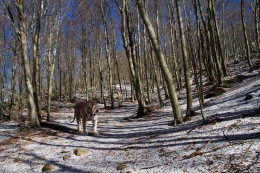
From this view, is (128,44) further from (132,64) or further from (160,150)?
(160,150)

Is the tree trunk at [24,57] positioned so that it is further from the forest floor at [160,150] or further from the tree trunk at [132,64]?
the tree trunk at [132,64]

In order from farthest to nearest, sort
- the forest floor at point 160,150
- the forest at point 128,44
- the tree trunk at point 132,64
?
the tree trunk at point 132,64 → the forest at point 128,44 → the forest floor at point 160,150

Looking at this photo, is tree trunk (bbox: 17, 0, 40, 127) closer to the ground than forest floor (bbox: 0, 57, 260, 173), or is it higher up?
higher up

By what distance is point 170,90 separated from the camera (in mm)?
7254

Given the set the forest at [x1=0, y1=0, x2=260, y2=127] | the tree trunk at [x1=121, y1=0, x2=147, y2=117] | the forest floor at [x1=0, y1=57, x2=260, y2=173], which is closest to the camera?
the forest floor at [x1=0, y1=57, x2=260, y2=173]

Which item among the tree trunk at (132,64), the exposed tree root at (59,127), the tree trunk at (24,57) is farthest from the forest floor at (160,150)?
the tree trunk at (132,64)

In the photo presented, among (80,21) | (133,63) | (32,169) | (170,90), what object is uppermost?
(80,21)

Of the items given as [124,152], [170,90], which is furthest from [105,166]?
[170,90]

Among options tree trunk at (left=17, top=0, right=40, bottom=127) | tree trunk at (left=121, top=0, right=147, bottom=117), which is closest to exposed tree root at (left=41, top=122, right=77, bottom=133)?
tree trunk at (left=17, top=0, right=40, bottom=127)

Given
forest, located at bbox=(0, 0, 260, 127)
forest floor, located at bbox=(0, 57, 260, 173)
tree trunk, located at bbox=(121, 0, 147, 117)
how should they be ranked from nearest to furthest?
forest floor, located at bbox=(0, 57, 260, 173) → forest, located at bbox=(0, 0, 260, 127) → tree trunk, located at bbox=(121, 0, 147, 117)

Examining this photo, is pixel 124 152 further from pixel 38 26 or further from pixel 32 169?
pixel 38 26

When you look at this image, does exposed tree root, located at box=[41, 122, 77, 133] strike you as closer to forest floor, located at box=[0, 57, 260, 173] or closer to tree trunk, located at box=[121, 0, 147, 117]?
forest floor, located at box=[0, 57, 260, 173]

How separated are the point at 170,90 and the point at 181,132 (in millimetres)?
1752

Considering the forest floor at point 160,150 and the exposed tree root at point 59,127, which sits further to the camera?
the exposed tree root at point 59,127
